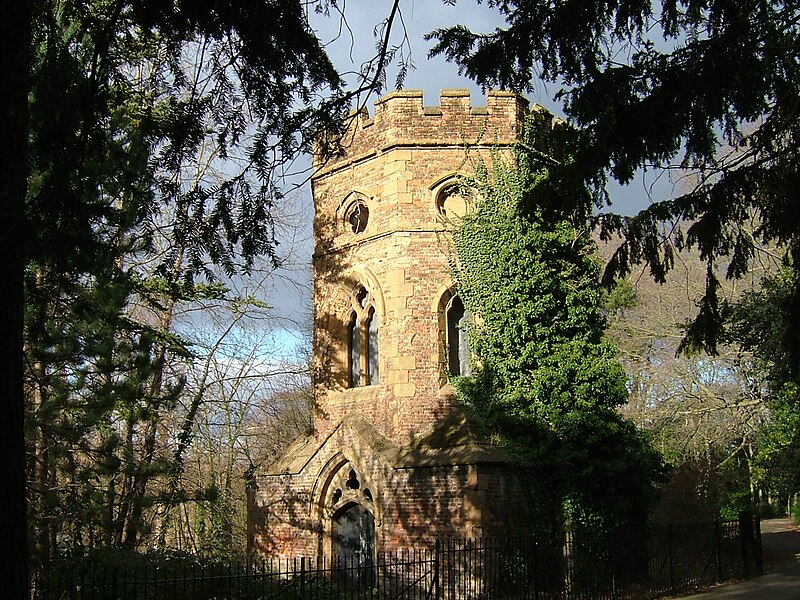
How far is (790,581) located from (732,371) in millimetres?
9223

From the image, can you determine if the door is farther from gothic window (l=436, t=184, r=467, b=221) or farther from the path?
gothic window (l=436, t=184, r=467, b=221)

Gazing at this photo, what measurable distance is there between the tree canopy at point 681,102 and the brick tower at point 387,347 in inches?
322

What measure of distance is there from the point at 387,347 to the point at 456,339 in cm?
137

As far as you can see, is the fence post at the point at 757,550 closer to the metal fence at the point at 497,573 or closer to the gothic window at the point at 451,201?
the metal fence at the point at 497,573

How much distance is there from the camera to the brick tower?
50.3 feet

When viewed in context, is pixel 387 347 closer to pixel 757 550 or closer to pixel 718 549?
pixel 718 549

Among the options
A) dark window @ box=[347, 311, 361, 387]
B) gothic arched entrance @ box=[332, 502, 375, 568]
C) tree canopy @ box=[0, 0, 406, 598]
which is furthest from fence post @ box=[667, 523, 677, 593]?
tree canopy @ box=[0, 0, 406, 598]

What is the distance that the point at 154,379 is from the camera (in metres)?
16.6

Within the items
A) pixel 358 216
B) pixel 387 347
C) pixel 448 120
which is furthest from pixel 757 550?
pixel 448 120

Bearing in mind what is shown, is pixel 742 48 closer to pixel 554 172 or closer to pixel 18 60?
pixel 554 172

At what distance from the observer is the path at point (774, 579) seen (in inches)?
573

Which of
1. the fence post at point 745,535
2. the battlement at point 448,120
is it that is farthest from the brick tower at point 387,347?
the fence post at point 745,535

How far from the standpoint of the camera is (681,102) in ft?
22.0

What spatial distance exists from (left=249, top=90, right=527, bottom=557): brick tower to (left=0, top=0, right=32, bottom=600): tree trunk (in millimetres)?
10114
